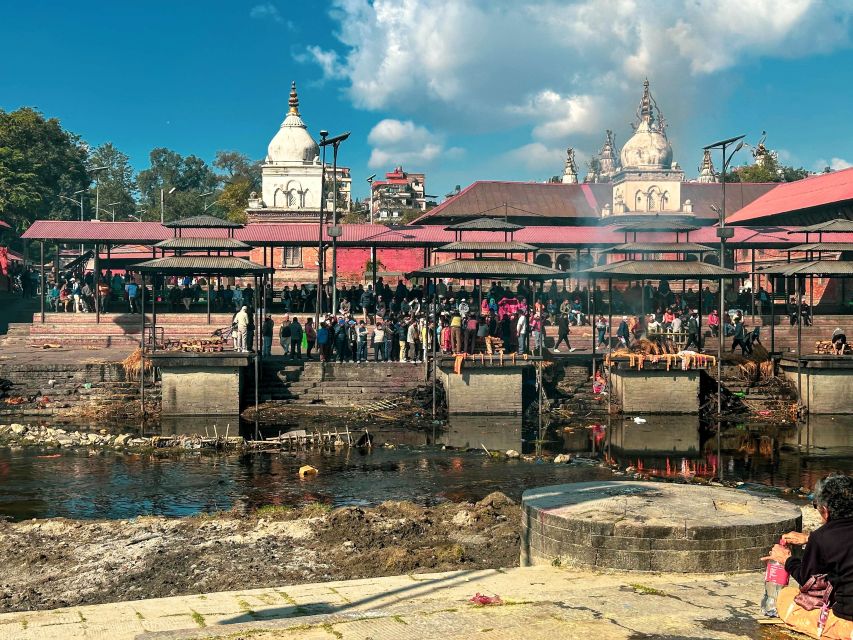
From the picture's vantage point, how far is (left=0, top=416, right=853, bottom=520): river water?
1497 cm

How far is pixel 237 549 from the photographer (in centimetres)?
1130

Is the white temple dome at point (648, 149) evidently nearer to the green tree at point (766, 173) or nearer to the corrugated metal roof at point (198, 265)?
the green tree at point (766, 173)

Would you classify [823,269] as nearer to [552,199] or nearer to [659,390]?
[659,390]

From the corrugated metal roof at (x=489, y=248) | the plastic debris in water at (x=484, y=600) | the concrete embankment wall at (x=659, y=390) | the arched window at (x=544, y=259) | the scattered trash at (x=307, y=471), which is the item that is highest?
the arched window at (x=544, y=259)

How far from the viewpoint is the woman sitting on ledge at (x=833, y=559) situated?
592cm

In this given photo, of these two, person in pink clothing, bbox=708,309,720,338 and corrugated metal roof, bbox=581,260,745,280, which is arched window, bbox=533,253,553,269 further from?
corrugated metal roof, bbox=581,260,745,280

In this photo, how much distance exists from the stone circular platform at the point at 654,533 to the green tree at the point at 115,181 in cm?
9872

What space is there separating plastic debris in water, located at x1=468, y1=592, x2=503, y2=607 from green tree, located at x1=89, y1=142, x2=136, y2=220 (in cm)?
9984

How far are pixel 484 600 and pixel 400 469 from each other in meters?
10.3

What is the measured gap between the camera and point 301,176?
61219 mm

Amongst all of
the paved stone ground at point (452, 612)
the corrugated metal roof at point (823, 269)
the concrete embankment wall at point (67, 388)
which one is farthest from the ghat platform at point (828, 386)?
the paved stone ground at point (452, 612)

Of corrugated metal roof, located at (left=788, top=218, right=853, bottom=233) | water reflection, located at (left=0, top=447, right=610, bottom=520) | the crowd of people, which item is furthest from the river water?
corrugated metal roof, located at (left=788, top=218, right=853, bottom=233)

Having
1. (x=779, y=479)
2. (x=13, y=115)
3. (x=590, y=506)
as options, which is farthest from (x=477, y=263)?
(x=13, y=115)

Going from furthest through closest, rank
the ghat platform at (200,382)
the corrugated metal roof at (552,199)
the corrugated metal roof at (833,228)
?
the corrugated metal roof at (552,199) → the corrugated metal roof at (833,228) → the ghat platform at (200,382)
